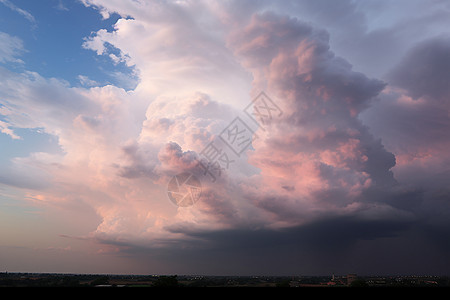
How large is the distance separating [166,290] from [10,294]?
15817 millimetres

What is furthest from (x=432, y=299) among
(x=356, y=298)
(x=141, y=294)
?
(x=141, y=294)

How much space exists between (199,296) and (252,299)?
5.98 m

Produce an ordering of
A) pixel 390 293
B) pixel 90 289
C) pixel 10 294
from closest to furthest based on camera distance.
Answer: pixel 10 294
pixel 90 289
pixel 390 293

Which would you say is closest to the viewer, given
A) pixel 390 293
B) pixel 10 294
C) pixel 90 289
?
pixel 10 294

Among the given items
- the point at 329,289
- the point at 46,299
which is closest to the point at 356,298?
the point at 329,289

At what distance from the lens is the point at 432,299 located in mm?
32156

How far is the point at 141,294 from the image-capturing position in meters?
31.3

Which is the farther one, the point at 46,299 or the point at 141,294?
the point at 141,294

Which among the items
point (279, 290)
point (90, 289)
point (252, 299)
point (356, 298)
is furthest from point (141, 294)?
point (356, 298)

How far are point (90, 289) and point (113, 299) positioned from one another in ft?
11.2

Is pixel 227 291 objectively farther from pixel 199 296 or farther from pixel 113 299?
pixel 113 299

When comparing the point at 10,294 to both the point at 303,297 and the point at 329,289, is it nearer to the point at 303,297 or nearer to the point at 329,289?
the point at 303,297

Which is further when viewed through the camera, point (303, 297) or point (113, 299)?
point (303, 297)

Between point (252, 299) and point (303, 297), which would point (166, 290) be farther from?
point (303, 297)
